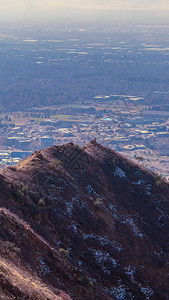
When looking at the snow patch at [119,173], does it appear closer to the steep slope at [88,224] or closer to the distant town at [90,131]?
the steep slope at [88,224]

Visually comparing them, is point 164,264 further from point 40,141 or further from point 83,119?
point 83,119

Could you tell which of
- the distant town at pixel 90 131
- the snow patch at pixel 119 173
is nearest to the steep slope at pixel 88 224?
the snow patch at pixel 119 173

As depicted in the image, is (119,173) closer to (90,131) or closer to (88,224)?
(88,224)

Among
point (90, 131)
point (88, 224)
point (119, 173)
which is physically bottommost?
point (90, 131)

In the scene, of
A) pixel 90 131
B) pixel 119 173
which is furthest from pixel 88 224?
pixel 90 131

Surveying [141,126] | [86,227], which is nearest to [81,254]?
[86,227]

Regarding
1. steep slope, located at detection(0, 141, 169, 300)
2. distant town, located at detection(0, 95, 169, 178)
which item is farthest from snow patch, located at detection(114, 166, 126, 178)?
distant town, located at detection(0, 95, 169, 178)
